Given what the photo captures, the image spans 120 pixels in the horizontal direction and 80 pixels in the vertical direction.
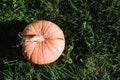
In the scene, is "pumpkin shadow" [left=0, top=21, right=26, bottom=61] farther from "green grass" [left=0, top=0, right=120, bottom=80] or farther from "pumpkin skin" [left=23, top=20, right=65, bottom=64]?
"pumpkin skin" [left=23, top=20, right=65, bottom=64]

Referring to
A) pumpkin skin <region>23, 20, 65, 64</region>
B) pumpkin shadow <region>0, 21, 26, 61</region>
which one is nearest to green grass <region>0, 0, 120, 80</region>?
pumpkin shadow <region>0, 21, 26, 61</region>

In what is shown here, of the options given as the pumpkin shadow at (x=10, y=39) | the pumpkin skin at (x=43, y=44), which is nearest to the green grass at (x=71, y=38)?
the pumpkin shadow at (x=10, y=39)

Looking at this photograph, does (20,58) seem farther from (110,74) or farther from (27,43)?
(110,74)

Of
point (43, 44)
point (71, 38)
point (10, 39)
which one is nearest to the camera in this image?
point (43, 44)

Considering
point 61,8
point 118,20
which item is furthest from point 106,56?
point 61,8

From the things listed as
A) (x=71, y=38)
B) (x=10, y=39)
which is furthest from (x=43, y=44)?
(x=10, y=39)

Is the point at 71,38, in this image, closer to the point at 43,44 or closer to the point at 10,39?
the point at 43,44
